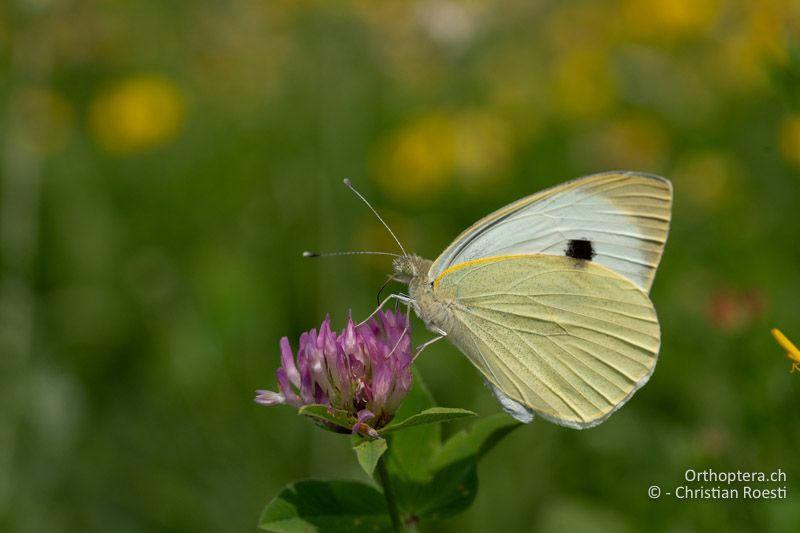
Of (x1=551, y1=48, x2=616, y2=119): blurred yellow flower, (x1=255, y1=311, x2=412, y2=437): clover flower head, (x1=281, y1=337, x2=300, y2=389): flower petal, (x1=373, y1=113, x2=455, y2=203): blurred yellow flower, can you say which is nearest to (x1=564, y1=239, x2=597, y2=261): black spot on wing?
(x1=255, y1=311, x2=412, y2=437): clover flower head

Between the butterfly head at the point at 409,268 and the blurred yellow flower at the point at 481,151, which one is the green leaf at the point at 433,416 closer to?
the butterfly head at the point at 409,268

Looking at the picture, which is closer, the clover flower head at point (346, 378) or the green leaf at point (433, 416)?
the green leaf at point (433, 416)

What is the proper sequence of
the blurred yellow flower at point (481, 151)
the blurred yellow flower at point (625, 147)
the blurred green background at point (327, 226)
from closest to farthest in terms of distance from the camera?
the blurred green background at point (327, 226)
the blurred yellow flower at point (625, 147)
the blurred yellow flower at point (481, 151)

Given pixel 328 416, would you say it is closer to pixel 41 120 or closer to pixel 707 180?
pixel 707 180

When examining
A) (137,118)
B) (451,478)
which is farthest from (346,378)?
(137,118)

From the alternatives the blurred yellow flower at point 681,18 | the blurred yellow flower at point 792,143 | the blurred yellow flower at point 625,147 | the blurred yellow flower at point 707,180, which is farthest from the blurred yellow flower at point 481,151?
the blurred yellow flower at point 792,143

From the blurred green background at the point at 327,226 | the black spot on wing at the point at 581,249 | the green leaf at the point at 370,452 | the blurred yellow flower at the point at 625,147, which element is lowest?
the blurred green background at the point at 327,226

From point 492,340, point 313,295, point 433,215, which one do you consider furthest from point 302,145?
point 492,340
